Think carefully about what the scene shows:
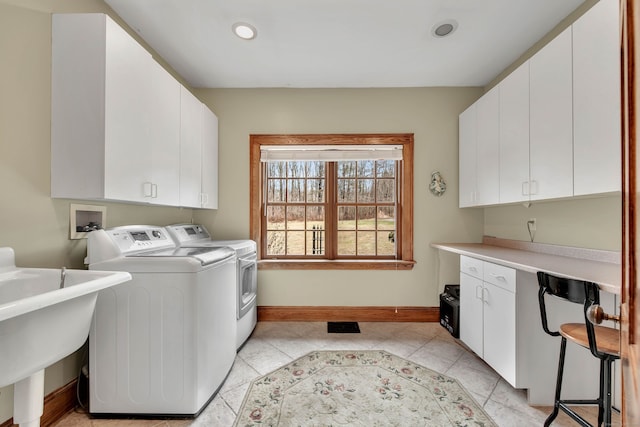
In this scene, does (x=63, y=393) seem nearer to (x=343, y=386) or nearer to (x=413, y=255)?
(x=343, y=386)

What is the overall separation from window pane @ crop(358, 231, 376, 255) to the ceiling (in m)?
1.65

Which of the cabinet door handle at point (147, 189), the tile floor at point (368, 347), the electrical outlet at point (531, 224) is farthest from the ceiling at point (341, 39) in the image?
the tile floor at point (368, 347)

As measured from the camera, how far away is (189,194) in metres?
2.39

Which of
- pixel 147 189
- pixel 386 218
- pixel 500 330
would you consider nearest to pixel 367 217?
pixel 386 218

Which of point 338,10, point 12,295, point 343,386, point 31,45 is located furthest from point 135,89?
point 343,386

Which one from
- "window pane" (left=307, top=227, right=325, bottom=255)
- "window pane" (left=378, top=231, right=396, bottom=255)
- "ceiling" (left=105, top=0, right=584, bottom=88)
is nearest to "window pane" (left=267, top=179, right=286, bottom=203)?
"window pane" (left=307, top=227, right=325, bottom=255)

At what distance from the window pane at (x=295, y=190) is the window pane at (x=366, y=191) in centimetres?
Answer: 68

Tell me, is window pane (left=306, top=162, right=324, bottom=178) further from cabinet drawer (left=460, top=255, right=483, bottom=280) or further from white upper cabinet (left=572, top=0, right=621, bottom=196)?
white upper cabinet (left=572, top=0, right=621, bottom=196)

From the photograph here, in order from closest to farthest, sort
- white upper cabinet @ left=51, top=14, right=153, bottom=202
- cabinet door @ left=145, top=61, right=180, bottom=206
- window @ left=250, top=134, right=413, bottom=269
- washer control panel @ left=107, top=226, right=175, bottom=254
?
1. white upper cabinet @ left=51, top=14, right=153, bottom=202
2. washer control panel @ left=107, top=226, right=175, bottom=254
3. cabinet door @ left=145, top=61, right=180, bottom=206
4. window @ left=250, top=134, right=413, bottom=269

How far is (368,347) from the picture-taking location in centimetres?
241

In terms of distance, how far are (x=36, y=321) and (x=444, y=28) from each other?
9.41 feet

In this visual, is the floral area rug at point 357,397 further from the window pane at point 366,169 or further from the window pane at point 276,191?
the window pane at point 366,169

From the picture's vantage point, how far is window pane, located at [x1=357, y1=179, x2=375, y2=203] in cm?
319

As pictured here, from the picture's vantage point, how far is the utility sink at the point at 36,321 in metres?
0.86
